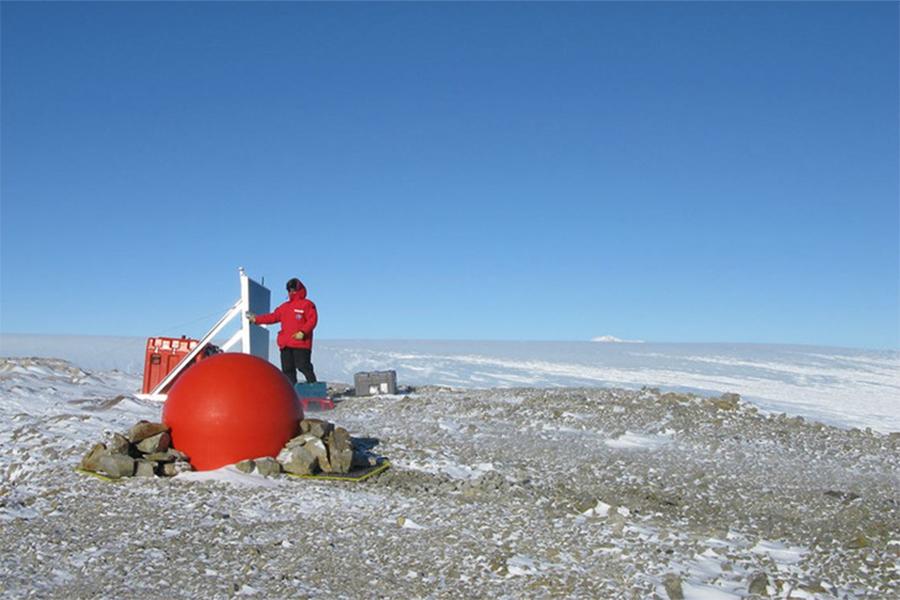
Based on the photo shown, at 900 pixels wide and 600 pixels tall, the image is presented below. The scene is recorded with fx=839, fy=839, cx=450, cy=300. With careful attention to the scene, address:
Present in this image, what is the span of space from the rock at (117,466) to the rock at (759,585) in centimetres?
548

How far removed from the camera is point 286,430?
27.9 feet

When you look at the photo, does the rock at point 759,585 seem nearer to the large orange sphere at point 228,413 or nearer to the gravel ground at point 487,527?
the gravel ground at point 487,527

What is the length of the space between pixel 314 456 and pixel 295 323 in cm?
555

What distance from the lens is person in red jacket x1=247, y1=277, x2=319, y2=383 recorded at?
44.1 ft

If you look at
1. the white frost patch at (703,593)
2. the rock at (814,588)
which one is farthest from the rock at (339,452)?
the rock at (814,588)

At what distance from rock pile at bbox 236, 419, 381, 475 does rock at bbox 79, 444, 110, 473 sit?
1.30m

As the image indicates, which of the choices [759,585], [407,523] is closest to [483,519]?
[407,523]

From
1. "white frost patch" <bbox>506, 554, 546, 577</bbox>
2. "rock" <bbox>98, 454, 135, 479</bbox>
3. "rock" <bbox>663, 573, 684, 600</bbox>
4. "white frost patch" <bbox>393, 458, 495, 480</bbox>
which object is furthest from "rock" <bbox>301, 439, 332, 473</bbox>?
"rock" <bbox>663, 573, 684, 600</bbox>

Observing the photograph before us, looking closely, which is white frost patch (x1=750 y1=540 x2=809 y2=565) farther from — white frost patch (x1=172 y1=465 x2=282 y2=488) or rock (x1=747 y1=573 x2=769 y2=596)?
white frost patch (x1=172 y1=465 x2=282 y2=488)

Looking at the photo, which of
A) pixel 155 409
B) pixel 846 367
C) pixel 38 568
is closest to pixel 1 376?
pixel 155 409

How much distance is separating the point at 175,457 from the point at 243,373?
103 centimetres

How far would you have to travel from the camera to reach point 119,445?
8047 millimetres

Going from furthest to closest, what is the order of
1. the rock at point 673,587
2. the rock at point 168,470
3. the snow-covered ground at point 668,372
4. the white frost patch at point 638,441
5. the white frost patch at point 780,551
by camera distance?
1. the snow-covered ground at point 668,372
2. the white frost patch at point 638,441
3. the rock at point 168,470
4. the white frost patch at point 780,551
5. the rock at point 673,587

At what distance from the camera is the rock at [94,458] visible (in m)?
7.95
